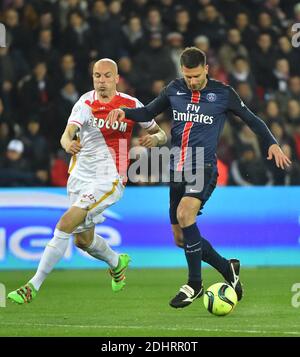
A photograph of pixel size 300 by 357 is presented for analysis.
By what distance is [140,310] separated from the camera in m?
10.2

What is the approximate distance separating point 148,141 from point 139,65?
7.22 meters

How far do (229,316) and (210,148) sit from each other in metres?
1.58

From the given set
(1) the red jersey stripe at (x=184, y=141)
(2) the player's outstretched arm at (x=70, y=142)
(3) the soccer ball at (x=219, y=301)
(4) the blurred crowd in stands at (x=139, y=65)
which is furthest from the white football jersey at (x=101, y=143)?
(4) the blurred crowd in stands at (x=139, y=65)

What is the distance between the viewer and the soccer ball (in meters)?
9.58

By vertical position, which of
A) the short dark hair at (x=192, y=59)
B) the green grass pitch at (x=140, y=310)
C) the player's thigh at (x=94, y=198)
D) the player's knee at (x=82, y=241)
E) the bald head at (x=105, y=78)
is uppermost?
the short dark hair at (x=192, y=59)

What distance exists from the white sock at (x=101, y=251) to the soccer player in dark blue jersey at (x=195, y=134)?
0.97 m

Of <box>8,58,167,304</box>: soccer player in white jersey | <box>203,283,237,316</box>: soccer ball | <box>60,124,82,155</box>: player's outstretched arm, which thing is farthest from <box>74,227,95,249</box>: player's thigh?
<box>203,283,237,316</box>: soccer ball

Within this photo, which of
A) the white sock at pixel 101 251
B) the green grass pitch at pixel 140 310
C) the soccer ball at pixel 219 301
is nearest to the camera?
the green grass pitch at pixel 140 310

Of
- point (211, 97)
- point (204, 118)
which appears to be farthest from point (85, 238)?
point (211, 97)

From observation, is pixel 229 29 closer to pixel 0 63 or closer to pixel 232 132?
pixel 232 132

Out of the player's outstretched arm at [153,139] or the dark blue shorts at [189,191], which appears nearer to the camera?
the dark blue shorts at [189,191]

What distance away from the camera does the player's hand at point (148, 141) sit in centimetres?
1034

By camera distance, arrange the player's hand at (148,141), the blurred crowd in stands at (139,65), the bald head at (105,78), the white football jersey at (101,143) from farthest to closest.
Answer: the blurred crowd in stands at (139,65), the white football jersey at (101,143), the bald head at (105,78), the player's hand at (148,141)

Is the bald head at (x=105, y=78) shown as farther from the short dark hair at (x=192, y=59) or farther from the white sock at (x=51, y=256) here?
the white sock at (x=51, y=256)
